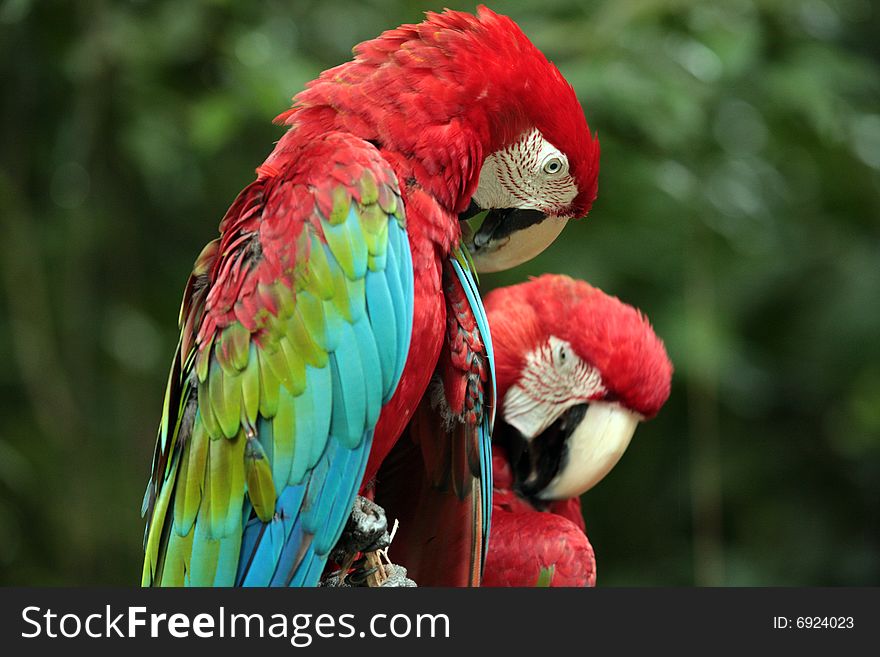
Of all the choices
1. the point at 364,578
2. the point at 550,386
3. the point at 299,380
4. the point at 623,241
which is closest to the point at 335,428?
the point at 299,380

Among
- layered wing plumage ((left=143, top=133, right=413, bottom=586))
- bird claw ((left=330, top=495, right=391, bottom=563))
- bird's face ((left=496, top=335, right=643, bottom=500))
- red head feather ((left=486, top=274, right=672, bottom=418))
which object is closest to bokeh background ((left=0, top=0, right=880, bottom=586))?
red head feather ((left=486, top=274, right=672, bottom=418))

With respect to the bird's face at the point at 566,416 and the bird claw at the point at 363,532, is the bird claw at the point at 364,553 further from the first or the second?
the bird's face at the point at 566,416

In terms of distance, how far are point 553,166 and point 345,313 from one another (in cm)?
36

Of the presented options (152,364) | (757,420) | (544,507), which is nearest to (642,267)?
(757,420)

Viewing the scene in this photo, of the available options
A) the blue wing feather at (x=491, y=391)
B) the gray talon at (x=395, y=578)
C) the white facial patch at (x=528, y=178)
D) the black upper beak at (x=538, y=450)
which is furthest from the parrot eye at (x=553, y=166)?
the gray talon at (x=395, y=578)

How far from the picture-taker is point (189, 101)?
208 centimetres

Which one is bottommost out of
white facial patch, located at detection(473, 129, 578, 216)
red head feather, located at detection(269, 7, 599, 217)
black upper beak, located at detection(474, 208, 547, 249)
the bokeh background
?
the bokeh background

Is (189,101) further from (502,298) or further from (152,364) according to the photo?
(502,298)

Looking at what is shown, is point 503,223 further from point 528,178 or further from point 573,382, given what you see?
point 573,382

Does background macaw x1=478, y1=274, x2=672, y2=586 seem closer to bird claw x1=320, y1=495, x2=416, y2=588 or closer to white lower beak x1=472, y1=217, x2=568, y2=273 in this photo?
white lower beak x1=472, y1=217, x2=568, y2=273

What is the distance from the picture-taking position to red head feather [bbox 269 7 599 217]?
3.85ft

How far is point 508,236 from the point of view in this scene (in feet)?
4.40

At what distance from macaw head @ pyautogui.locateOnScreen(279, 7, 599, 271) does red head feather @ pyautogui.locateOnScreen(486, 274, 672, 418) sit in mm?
230

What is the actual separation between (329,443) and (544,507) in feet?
1.93
